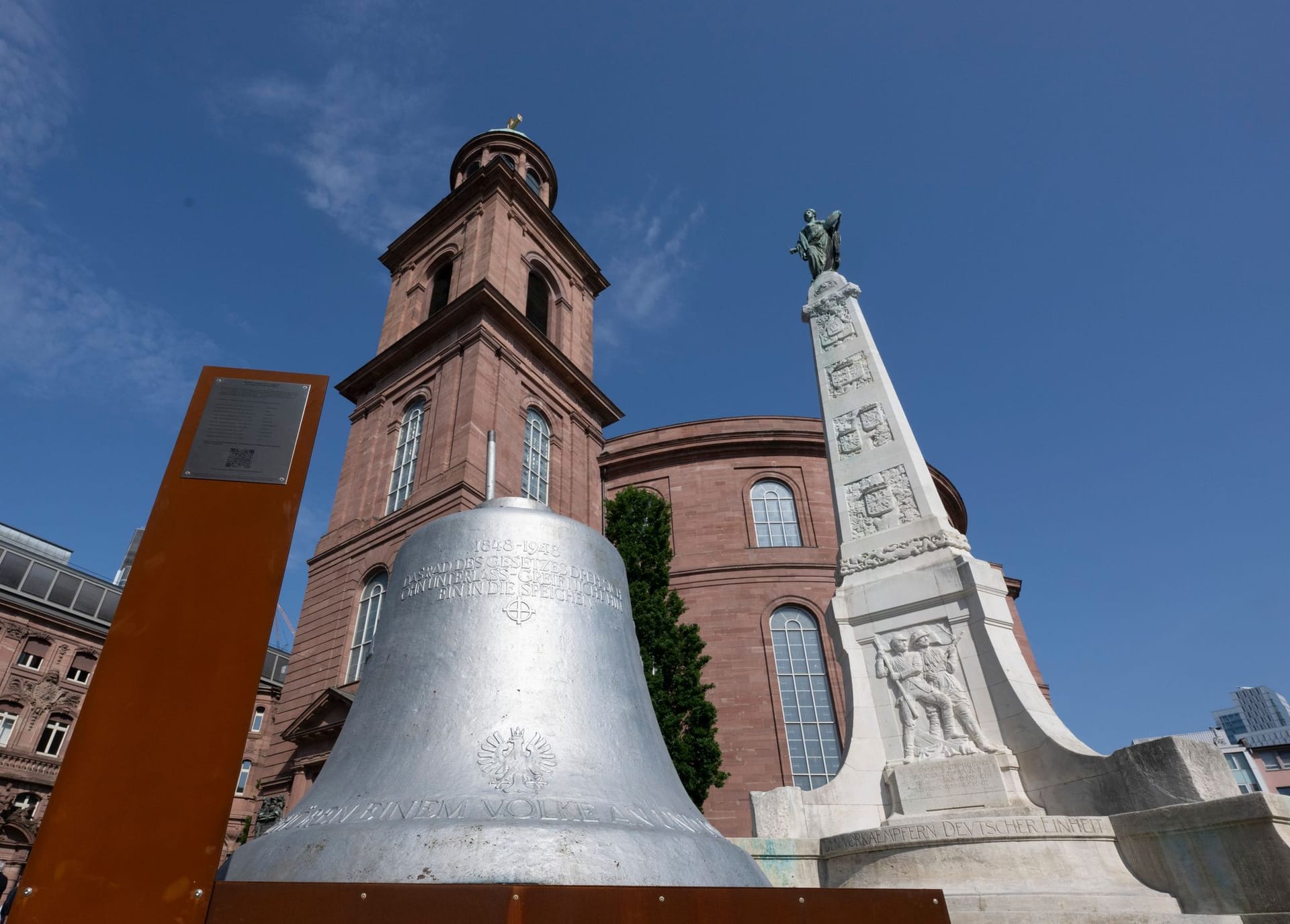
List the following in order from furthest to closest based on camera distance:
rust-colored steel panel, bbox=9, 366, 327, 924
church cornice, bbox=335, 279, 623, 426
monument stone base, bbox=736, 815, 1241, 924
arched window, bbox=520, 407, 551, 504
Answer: church cornice, bbox=335, 279, 623, 426, arched window, bbox=520, 407, 551, 504, monument stone base, bbox=736, 815, 1241, 924, rust-colored steel panel, bbox=9, 366, 327, 924

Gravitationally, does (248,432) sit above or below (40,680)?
below

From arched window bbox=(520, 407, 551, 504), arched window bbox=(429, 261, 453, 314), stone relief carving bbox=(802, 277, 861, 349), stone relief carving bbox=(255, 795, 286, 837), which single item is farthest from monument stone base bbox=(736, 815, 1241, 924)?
arched window bbox=(429, 261, 453, 314)

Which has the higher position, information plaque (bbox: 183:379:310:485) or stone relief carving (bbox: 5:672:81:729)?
stone relief carving (bbox: 5:672:81:729)

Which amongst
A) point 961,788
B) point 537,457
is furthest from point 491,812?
point 537,457

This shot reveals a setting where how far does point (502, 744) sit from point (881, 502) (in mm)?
7077

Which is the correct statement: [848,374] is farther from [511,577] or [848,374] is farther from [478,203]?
[478,203]

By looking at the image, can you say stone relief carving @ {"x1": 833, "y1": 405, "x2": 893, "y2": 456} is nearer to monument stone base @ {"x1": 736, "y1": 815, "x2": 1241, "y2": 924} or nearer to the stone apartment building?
monument stone base @ {"x1": 736, "y1": 815, "x2": 1241, "y2": 924}

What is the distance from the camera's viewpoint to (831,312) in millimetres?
10680

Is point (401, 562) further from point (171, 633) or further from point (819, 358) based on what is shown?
point (819, 358)

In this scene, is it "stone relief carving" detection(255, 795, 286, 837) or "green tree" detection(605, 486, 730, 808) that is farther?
"stone relief carving" detection(255, 795, 286, 837)

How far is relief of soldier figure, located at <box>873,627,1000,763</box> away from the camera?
648cm

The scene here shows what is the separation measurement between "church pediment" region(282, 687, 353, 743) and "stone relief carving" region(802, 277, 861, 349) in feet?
40.3

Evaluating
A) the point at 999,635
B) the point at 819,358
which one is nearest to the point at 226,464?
the point at 999,635

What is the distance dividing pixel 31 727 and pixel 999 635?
3985 centimetres
